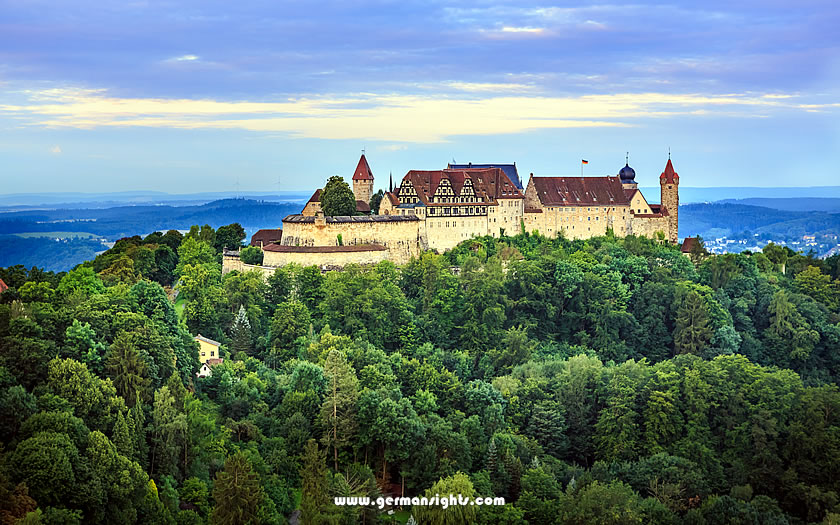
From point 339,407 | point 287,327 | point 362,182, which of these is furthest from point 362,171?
point 339,407

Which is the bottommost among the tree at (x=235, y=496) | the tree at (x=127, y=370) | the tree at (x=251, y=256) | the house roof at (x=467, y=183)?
the tree at (x=235, y=496)

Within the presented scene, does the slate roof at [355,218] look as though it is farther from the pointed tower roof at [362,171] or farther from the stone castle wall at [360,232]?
the pointed tower roof at [362,171]

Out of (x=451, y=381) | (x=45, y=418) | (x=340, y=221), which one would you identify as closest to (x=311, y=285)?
(x=340, y=221)

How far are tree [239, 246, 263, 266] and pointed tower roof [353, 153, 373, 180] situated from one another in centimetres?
1063

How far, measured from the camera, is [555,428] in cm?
5544

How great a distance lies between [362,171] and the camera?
3354 inches

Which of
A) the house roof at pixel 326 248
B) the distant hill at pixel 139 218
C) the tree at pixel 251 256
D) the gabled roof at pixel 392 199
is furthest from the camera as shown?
the distant hill at pixel 139 218

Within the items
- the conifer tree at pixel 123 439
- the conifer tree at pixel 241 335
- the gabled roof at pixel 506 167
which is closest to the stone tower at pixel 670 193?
the gabled roof at pixel 506 167

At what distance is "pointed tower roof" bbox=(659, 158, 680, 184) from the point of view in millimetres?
88625

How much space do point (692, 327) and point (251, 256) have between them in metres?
31.5

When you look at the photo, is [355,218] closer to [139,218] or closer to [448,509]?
[448,509]

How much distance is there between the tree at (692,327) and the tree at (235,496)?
4186 cm

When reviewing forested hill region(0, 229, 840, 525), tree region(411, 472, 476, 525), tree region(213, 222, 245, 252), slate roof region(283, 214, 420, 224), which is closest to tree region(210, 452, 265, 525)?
forested hill region(0, 229, 840, 525)

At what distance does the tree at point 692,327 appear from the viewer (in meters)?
73.6
